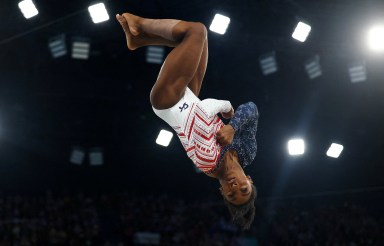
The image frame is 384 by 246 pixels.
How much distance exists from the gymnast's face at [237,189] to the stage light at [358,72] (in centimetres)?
687

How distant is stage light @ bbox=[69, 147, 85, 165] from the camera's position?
37.3 ft

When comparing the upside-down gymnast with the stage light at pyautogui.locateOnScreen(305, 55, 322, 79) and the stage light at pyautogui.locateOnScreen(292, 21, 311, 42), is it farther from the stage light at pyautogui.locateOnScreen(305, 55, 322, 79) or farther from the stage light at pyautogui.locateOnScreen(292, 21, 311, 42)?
the stage light at pyautogui.locateOnScreen(305, 55, 322, 79)

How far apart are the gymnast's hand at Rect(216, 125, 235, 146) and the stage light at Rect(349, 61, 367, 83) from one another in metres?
7.11

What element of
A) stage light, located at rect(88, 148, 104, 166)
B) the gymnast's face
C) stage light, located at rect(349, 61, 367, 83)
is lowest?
the gymnast's face

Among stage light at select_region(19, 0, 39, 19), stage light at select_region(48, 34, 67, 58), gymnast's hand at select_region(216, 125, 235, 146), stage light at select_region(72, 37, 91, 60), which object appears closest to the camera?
gymnast's hand at select_region(216, 125, 235, 146)

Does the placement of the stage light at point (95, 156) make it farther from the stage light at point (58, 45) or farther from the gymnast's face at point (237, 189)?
the gymnast's face at point (237, 189)

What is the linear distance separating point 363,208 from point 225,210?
284 cm

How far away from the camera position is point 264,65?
10.5 meters

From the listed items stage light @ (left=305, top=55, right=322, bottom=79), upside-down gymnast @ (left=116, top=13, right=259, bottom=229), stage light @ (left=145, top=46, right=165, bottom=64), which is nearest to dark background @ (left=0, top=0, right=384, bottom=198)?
stage light @ (left=305, top=55, right=322, bottom=79)

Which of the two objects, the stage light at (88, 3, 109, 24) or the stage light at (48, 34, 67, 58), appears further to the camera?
the stage light at (48, 34, 67, 58)

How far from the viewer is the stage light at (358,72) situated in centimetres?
1037

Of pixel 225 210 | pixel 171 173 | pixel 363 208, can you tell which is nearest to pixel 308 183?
pixel 363 208

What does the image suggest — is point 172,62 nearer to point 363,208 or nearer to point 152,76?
point 152,76

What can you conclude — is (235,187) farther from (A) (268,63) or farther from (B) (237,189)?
(A) (268,63)
